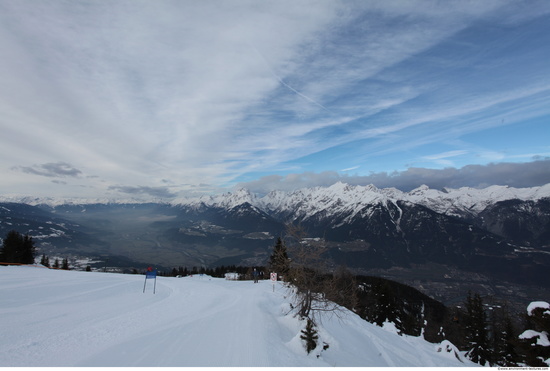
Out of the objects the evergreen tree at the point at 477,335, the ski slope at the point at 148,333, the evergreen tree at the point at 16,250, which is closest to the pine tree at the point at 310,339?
the ski slope at the point at 148,333

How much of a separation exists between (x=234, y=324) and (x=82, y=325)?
8.19 m

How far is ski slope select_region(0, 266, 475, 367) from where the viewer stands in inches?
385

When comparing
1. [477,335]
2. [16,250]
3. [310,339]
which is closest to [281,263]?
[310,339]

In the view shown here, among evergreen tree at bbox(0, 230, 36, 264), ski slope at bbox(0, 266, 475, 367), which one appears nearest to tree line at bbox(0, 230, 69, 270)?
evergreen tree at bbox(0, 230, 36, 264)

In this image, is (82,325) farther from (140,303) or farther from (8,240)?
(8,240)

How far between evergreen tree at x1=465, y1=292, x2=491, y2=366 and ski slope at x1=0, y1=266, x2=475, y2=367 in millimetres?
25824

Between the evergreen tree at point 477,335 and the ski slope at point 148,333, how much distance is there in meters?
25.8

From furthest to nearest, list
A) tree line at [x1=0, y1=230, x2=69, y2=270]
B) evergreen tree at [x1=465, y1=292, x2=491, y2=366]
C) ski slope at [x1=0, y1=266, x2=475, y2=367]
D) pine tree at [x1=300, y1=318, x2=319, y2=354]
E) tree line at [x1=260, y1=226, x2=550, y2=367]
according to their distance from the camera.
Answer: tree line at [x1=0, y1=230, x2=69, y2=270], evergreen tree at [x1=465, y1=292, x2=491, y2=366], pine tree at [x1=300, y1=318, x2=319, y2=354], tree line at [x1=260, y1=226, x2=550, y2=367], ski slope at [x1=0, y1=266, x2=475, y2=367]

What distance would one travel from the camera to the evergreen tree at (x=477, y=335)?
39.9 meters

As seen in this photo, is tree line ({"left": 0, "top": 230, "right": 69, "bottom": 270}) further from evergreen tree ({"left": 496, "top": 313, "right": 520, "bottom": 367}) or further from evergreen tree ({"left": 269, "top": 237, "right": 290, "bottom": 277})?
evergreen tree ({"left": 496, "top": 313, "right": 520, "bottom": 367})

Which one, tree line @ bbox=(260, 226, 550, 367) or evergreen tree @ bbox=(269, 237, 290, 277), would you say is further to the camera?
evergreen tree @ bbox=(269, 237, 290, 277)

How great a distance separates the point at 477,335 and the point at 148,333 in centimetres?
5128

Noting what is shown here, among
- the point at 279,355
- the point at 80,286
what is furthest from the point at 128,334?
the point at 80,286

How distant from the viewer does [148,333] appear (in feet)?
40.9
